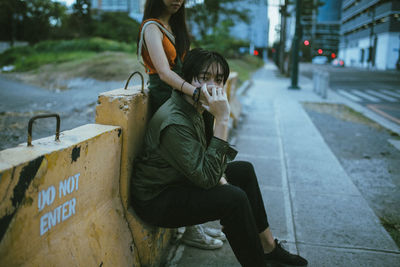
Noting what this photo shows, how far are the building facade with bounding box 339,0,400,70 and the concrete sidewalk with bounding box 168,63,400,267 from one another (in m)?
35.7

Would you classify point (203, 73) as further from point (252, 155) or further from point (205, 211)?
point (252, 155)

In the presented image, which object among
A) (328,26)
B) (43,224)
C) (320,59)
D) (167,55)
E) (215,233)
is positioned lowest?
(215,233)

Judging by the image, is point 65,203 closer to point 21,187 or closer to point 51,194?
point 51,194

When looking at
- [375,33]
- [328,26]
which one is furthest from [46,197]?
[328,26]

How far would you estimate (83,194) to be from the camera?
1812 mm

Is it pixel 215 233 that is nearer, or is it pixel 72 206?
pixel 72 206

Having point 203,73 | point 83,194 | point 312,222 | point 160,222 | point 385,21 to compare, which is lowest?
point 312,222

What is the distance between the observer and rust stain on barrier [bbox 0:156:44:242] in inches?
50.8

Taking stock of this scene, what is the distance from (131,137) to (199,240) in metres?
1.07

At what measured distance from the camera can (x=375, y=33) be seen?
168 feet

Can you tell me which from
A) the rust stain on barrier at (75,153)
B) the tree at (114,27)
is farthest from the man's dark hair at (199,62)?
the tree at (114,27)

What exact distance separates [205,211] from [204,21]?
16817mm

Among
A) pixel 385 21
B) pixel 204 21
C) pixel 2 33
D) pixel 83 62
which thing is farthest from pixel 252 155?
pixel 385 21

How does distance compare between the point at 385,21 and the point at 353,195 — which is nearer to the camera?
the point at 353,195
